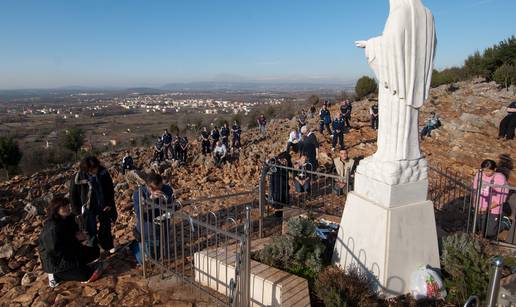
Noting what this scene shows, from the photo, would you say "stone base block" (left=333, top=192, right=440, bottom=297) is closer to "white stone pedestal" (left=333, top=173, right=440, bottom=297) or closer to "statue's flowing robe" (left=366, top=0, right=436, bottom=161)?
"white stone pedestal" (left=333, top=173, right=440, bottom=297)

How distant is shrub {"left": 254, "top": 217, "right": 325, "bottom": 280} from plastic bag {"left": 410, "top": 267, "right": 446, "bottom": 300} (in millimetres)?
1045

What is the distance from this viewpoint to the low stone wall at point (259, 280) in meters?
3.58

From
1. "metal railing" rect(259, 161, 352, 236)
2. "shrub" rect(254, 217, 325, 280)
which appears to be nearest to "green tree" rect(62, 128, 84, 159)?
"metal railing" rect(259, 161, 352, 236)

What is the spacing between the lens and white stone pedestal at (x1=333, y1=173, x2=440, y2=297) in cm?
377

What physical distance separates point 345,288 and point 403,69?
232 centimetres

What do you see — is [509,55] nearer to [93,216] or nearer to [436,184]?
[436,184]

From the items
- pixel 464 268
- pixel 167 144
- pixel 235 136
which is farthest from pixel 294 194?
pixel 167 144

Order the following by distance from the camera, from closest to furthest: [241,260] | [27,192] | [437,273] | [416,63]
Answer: [241,260] → [416,63] → [437,273] → [27,192]

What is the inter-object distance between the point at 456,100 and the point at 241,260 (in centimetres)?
2331

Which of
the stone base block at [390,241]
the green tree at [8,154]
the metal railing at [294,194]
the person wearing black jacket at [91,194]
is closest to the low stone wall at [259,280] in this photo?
the stone base block at [390,241]

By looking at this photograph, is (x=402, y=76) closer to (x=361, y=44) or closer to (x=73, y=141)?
(x=361, y=44)

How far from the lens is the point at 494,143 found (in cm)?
1312

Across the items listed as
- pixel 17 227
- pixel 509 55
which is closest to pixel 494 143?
pixel 17 227

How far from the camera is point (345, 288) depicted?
356 centimetres
